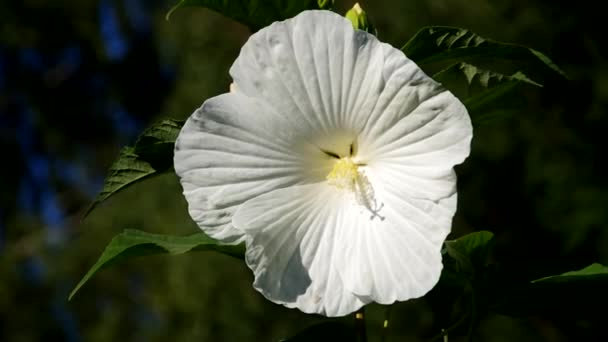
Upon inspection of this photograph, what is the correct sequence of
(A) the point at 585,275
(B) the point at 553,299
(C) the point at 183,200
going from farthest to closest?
(C) the point at 183,200, (B) the point at 553,299, (A) the point at 585,275

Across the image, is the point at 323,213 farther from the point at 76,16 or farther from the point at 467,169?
the point at 76,16

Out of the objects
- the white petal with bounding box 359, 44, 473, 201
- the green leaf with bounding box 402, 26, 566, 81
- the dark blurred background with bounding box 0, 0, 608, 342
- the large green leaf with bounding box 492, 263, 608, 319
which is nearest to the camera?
the white petal with bounding box 359, 44, 473, 201

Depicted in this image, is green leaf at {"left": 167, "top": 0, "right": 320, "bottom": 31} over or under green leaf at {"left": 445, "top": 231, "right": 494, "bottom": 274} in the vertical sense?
over

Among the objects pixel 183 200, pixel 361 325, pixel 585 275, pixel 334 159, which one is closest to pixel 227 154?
pixel 334 159

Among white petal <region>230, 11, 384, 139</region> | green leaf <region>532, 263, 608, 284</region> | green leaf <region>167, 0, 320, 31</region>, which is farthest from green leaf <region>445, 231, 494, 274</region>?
green leaf <region>167, 0, 320, 31</region>

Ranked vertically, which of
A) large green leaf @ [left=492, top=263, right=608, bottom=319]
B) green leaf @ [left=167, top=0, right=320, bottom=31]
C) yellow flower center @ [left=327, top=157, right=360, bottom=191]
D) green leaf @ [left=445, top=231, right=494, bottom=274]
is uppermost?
green leaf @ [left=167, top=0, right=320, bottom=31]

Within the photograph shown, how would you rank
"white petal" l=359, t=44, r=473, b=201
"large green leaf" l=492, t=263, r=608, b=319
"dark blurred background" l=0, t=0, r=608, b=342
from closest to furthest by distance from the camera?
"white petal" l=359, t=44, r=473, b=201
"large green leaf" l=492, t=263, r=608, b=319
"dark blurred background" l=0, t=0, r=608, b=342

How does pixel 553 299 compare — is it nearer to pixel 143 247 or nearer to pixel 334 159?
pixel 334 159

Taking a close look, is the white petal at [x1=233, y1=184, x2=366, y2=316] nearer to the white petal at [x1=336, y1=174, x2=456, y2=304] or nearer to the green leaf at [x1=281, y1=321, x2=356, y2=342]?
the white petal at [x1=336, y1=174, x2=456, y2=304]
